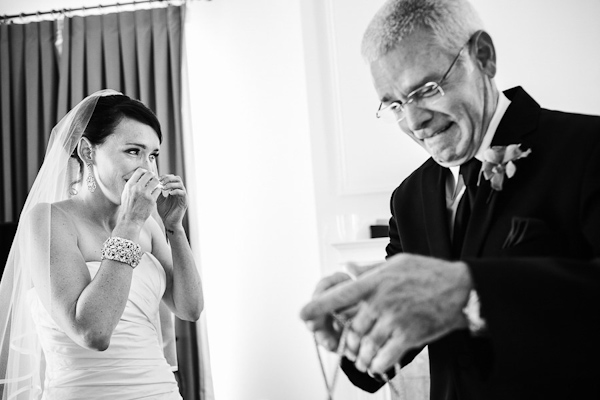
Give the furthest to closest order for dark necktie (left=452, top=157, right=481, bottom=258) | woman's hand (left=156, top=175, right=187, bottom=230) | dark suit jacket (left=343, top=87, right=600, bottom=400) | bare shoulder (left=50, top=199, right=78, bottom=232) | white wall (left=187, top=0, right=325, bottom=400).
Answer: white wall (left=187, top=0, right=325, bottom=400)
woman's hand (left=156, top=175, right=187, bottom=230)
bare shoulder (left=50, top=199, right=78, bottom=232)
dark necktie (left=452, top=157, right=481, bottom=258)
dark suit jacket (left=343, top=87, right=600, bottom=400)

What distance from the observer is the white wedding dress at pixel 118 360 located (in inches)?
80.5

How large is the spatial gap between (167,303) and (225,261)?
7.03 ft

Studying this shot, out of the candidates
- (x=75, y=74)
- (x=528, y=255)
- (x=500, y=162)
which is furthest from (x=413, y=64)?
(x=75, y=74)

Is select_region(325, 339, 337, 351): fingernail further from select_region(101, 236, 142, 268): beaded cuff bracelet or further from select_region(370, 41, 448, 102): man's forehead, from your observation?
select_region(101, 236, 142, 268): beaded cuff bracelet

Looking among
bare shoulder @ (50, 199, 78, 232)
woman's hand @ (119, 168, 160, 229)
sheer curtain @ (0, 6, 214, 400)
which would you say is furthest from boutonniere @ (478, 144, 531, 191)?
sheer curtain @ (0, 6, 214, 400)

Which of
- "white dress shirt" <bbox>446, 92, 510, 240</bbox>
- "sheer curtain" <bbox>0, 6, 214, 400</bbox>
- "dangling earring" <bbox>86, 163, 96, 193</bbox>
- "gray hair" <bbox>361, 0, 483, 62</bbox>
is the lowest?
"white dress shirt" <bbox>446, 92, 510, 240</bbox>

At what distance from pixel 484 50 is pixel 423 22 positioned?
14 centimetres

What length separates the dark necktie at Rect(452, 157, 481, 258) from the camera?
109 cm

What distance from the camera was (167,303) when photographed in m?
2.49

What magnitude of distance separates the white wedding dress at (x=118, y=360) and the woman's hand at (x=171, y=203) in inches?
9.7

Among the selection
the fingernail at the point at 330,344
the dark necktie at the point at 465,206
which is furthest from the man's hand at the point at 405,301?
the dark necktie at the point at 465,206

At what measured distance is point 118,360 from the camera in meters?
2.13

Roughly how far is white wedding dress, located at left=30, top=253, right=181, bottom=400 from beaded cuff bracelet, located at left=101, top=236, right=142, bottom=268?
0.12 metres

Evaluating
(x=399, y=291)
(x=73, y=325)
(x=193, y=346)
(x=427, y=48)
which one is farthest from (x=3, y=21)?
(x=399, y=291)
